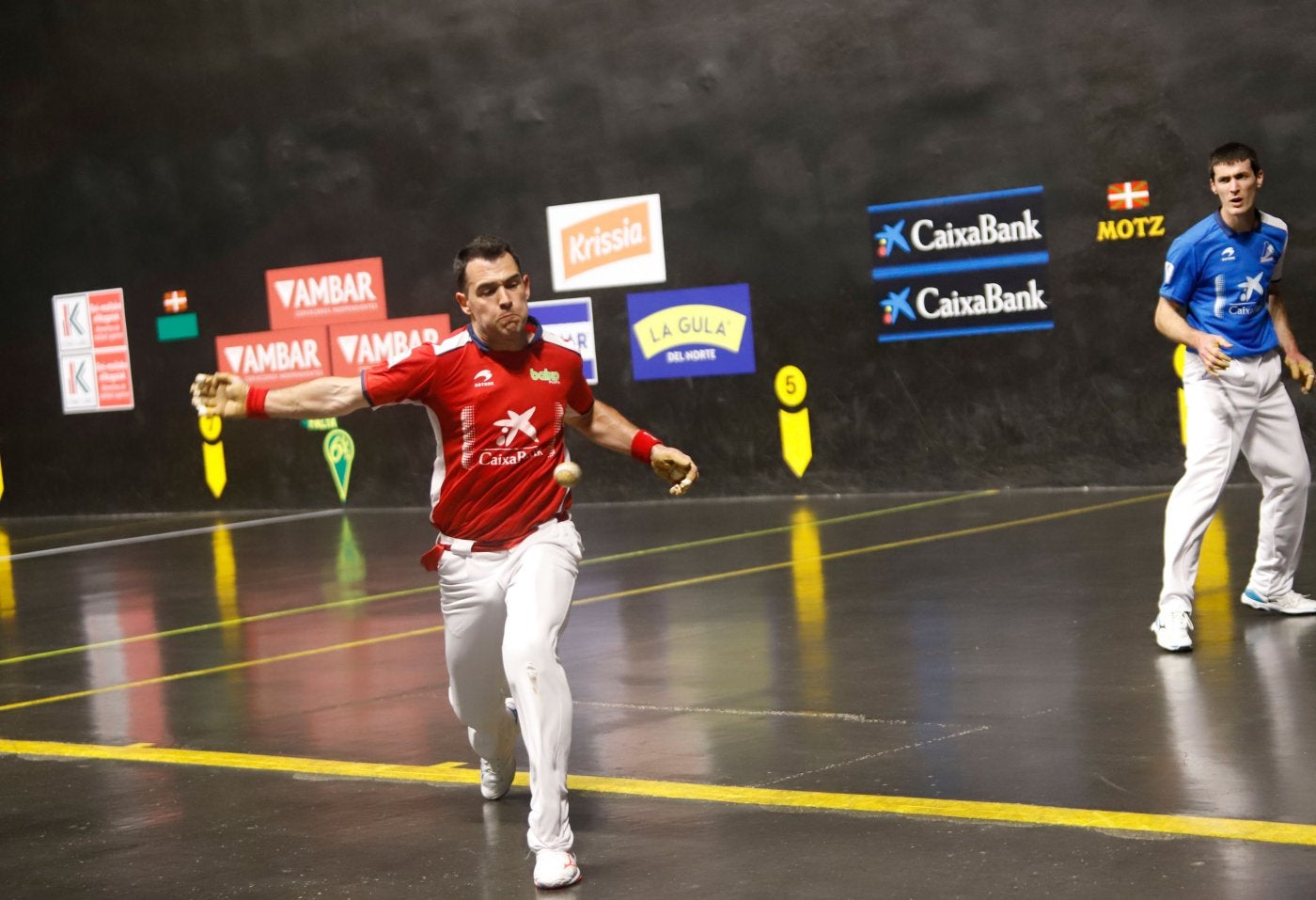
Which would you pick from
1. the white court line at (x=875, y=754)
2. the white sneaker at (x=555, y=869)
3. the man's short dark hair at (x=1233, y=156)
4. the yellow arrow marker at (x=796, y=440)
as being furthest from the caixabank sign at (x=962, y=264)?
the white sneaker at (x=555, y=869)

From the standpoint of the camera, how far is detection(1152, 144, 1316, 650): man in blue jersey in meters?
8.04

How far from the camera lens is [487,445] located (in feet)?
19.2

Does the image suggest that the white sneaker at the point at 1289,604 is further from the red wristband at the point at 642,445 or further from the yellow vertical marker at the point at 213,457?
the yellow vertical marker at the point at 213,457

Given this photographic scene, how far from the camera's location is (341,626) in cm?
1070

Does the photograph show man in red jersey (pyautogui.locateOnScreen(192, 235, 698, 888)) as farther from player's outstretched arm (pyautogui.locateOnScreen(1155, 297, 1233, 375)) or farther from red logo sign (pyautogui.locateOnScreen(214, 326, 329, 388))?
red logo sign (pyautogui.locateOnScreen(214, 326, 329, 388))

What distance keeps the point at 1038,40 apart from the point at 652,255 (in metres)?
4.02

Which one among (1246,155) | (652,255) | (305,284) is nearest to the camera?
(1246,155)

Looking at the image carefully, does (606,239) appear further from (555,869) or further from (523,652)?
(555,869)

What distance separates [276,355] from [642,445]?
1444cm

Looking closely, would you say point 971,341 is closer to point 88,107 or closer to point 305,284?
point 305,284

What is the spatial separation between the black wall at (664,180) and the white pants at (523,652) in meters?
9.81

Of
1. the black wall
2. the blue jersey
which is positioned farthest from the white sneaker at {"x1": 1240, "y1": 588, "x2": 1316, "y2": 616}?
the black wall

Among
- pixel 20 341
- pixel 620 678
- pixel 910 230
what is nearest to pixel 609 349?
pixel 910 230

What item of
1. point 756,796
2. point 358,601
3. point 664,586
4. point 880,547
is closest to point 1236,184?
point 756,796
